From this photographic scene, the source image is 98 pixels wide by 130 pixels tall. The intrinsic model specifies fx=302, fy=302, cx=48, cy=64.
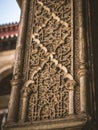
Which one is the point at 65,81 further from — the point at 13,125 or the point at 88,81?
the point at 13,125

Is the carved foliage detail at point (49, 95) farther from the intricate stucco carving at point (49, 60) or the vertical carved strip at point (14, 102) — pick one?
the vertical carved strip at point (14, 102)

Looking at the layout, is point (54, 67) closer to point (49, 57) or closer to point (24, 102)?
point (49, 57)

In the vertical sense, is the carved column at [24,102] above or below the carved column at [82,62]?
below

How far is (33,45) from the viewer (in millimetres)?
3287

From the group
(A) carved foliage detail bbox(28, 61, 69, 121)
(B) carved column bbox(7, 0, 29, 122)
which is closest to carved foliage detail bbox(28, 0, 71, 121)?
(A) carved foliage detail bbox(28, 61, 69, 121)

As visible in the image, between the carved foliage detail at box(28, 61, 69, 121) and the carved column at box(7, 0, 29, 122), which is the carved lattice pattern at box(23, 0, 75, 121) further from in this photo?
the carved column at box(7, 0, 29, 122)

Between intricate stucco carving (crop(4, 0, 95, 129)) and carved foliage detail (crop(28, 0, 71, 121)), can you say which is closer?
intricate stucco carving (crop(4, 0, 95, 129))

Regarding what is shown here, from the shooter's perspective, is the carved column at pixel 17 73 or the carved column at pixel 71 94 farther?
the carved column at pixel 17 73

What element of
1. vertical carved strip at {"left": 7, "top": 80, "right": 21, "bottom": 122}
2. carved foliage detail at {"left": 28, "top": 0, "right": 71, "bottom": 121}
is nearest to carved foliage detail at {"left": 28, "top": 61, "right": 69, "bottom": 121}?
carved foliage detail at {"left": 28, "top": 0, "right": 71, "bottom": 121}

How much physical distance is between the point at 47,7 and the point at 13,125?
1.56 meters

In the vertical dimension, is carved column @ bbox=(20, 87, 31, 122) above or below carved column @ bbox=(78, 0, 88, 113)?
below

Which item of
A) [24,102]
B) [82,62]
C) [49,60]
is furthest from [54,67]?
[24,102]

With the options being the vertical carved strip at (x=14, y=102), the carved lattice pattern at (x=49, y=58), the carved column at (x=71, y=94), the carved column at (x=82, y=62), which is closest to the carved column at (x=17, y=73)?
the vertical carved strip at (x=14, y=102)

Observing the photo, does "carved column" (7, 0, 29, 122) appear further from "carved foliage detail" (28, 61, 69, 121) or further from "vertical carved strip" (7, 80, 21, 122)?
"carved foliage detail" (28, 61, 69, 121)
